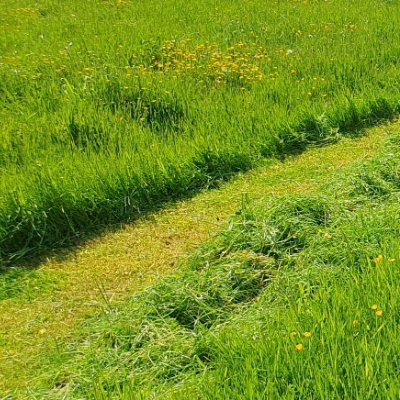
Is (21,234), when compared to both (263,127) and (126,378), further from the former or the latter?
(263,127)

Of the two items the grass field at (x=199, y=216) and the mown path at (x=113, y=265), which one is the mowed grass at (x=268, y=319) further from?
the mown path at (x=113, y=265)

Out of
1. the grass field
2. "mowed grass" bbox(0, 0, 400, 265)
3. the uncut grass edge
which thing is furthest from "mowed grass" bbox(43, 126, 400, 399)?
"mowed grass" bbox(0, 0, 400, 265)

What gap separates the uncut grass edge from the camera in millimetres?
4195

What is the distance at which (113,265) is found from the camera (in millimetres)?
4012

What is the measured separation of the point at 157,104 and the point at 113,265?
2.26 m

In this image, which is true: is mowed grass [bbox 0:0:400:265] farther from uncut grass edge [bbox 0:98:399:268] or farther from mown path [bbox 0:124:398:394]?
mown path [bbox 0:124:398:394]

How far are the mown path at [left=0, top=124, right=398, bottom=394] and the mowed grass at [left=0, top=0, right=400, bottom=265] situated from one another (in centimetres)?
20

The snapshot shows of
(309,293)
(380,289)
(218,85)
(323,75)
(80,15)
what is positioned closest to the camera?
(380,289)

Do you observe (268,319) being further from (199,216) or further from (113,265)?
(199,216)

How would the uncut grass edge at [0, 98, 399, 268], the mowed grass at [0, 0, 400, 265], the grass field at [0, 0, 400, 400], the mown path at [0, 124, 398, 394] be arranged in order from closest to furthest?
the grass field at [0, 0, 400, 400], the mown path at [0, 124, 398, 394], the uncut grass edge at [0, 98, 399, 268], the mowed grass at [0, 0, 400, 265]

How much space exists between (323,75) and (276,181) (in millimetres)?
2393

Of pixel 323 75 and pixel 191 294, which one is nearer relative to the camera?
pixel 191 294

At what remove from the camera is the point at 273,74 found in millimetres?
6758

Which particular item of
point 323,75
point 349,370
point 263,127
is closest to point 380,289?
point 349,370
